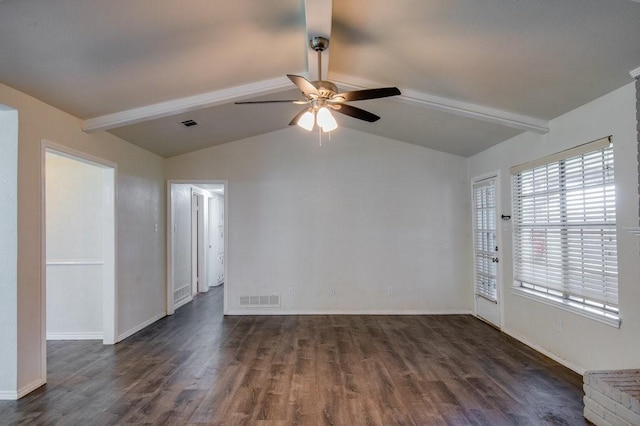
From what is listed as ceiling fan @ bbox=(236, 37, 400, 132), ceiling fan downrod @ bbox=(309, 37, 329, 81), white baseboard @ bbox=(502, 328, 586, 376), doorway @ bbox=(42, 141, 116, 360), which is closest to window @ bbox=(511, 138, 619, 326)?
white baseboard @ bbox=(502, 328, 586, 376)

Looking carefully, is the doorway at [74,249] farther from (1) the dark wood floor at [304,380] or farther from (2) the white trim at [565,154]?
(2) the white trim at [565,154]

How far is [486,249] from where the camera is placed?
5219 millimetres

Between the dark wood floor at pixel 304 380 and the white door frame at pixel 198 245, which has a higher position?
the white door frame at pixel 198 245

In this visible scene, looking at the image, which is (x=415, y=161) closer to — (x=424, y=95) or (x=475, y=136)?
(x=475, y=136)

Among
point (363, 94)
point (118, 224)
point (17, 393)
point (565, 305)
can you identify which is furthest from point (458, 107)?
point (17, 393)

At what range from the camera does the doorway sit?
4.41 metres

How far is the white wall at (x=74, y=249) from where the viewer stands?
441 cm

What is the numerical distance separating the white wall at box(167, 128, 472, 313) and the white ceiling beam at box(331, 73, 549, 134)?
78.6 inches

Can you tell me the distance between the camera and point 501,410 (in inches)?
106

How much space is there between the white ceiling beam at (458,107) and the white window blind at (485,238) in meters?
1.26

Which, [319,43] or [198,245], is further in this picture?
[198,245]

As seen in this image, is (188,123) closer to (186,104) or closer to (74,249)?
(186,104)

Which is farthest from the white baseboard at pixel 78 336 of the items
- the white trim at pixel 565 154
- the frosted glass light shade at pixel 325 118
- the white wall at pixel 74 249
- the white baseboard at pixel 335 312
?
the white trim at pixel 565 154

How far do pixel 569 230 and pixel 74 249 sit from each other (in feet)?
18.6
